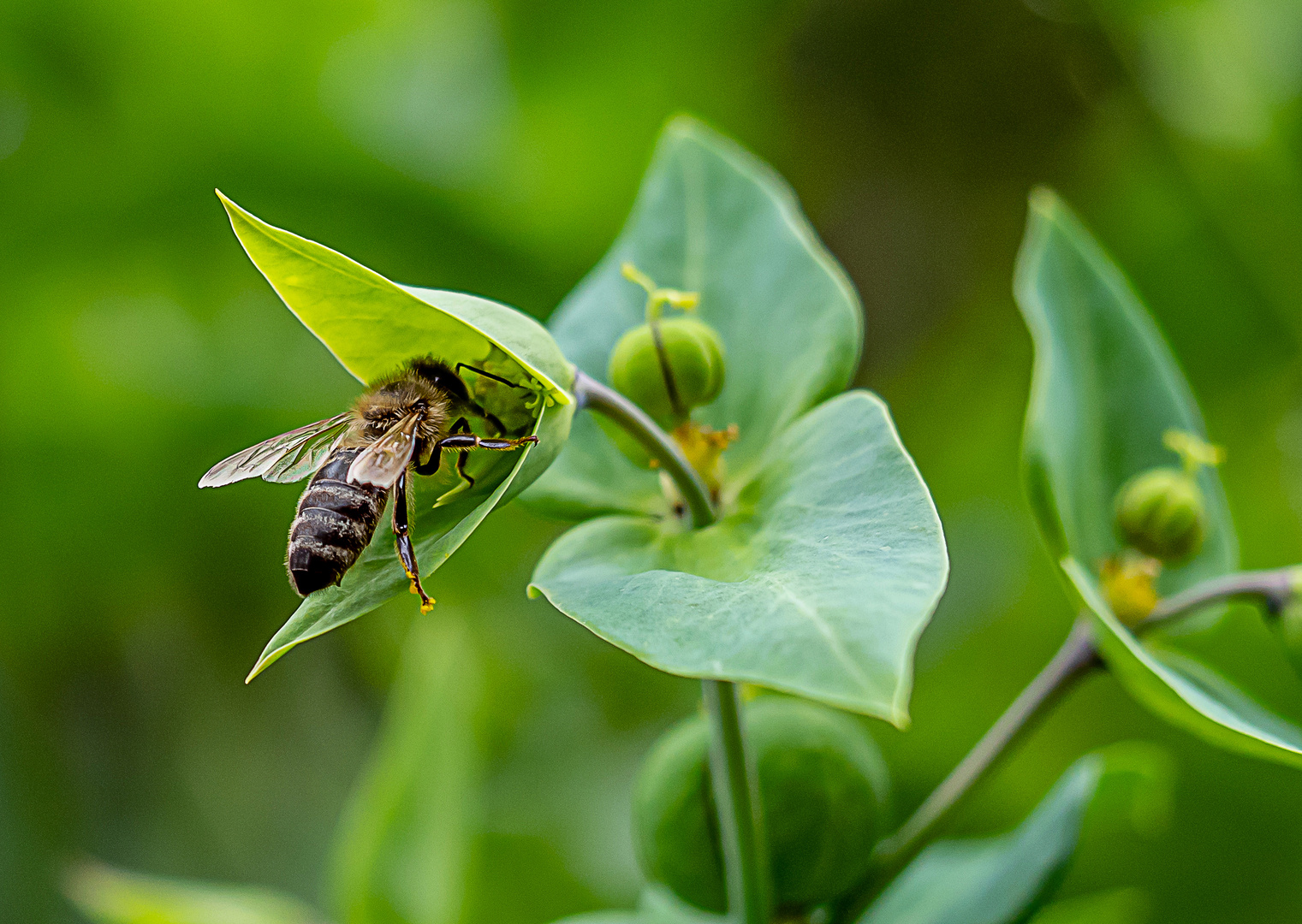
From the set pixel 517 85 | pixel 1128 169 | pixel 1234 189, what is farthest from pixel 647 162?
pixel 1234 189

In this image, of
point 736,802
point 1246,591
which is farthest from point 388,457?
point 1246,591

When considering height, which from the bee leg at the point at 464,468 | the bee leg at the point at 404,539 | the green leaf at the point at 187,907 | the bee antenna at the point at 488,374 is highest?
the bee antenna at the point at 488,374

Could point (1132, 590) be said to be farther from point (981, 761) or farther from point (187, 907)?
point (187, 907)

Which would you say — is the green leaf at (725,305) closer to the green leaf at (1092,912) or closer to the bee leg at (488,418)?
the bee leg at (488,418)

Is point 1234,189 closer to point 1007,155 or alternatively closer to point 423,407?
point 1007,155

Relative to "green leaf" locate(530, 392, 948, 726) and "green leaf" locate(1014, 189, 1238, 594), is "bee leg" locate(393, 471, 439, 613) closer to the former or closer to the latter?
"green leaf" locate(530, 392, 948, 726)

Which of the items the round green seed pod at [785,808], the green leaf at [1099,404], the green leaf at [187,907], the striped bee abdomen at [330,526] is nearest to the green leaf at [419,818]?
the green leaf at [187,907]
